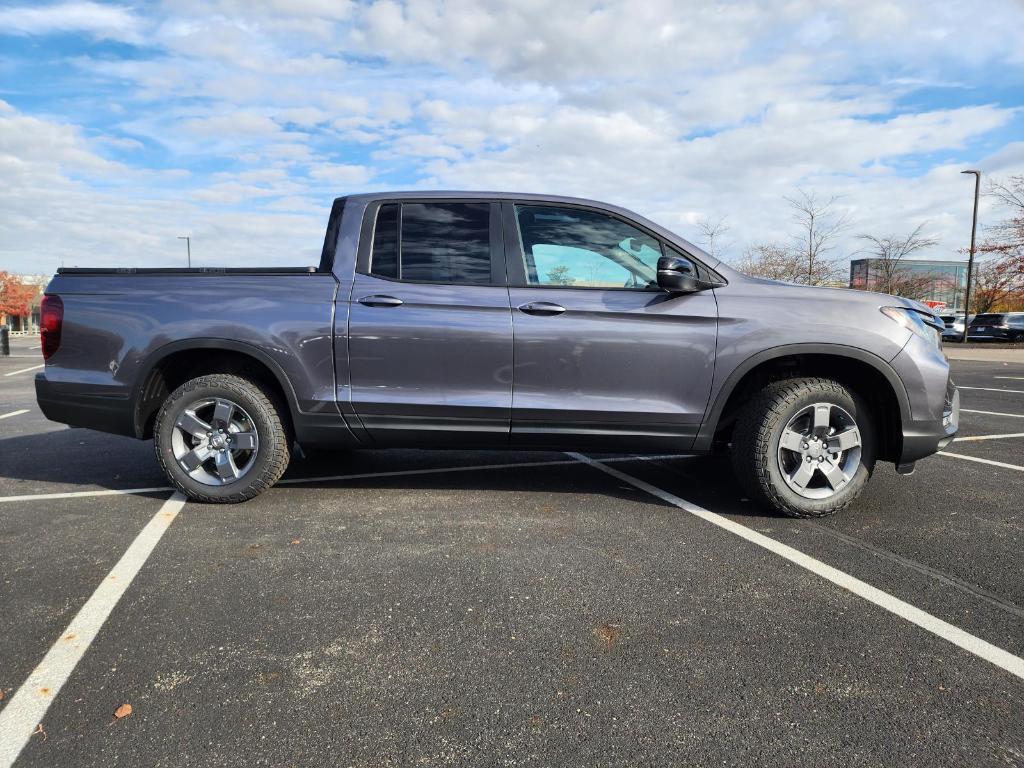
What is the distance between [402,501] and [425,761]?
2.48m

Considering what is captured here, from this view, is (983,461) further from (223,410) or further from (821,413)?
(223,410)

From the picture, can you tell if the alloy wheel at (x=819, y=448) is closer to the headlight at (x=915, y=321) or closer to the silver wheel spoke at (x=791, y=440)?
the silver wheel spoke at (x=791, y=440)

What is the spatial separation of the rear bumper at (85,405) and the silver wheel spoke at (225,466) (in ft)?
1.97

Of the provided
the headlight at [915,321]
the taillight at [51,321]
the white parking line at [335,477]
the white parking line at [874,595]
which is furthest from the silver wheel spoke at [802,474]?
the taillight at [51,321]

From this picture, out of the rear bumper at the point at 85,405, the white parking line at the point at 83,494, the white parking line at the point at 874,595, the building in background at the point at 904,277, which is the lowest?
the white parking line at the point at 83,494

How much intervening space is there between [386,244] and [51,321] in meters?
2.10

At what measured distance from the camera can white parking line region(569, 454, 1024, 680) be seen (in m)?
2.34

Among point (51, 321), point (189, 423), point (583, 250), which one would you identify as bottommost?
point (189, 423)

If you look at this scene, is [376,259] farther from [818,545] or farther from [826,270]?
[826,270]

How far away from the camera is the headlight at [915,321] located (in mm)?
3791

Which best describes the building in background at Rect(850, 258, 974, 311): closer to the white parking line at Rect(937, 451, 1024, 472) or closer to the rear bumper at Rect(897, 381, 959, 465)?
the white parking line at Rect(937, 451, 1024, 472)

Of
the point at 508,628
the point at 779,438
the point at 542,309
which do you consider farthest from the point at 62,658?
the point at 779,438

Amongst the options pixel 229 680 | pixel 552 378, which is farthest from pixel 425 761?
pixel 552 378

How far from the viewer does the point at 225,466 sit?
4.04 meters
